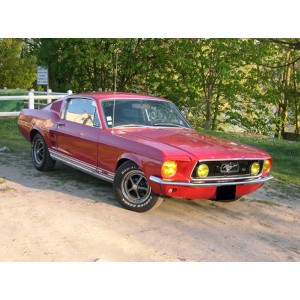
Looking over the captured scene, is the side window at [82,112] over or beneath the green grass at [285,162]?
over

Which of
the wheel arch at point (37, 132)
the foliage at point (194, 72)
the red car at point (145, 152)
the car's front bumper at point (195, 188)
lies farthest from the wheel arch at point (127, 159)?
the foliage at point (194, 72)

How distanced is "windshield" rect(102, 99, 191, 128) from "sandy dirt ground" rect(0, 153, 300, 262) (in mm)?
1040

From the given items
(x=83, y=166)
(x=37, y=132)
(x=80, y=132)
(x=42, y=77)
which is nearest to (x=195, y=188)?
(x=83, y=166)

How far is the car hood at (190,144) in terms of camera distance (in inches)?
187

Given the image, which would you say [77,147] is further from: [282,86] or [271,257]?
[282,86]

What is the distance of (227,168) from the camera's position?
16.1 feet

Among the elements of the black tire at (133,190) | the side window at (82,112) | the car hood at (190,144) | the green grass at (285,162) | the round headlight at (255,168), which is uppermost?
the side window at (82,112)

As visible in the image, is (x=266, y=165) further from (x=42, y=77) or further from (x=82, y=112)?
(x=42, y=77)

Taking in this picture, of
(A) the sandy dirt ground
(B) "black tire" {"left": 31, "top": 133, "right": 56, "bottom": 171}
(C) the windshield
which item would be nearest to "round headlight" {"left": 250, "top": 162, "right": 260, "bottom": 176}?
(A) the sandy dirt ground

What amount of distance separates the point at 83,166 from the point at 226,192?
2149 millimetres

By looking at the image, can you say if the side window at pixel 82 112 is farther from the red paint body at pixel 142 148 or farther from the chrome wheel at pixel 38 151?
the chrome wheel at pixel 38 151

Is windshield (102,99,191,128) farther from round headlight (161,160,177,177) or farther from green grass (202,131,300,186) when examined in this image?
green grass (202,131,300,186)

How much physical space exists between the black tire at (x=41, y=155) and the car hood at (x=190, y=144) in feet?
6.39

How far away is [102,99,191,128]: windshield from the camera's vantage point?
19.0 feet
